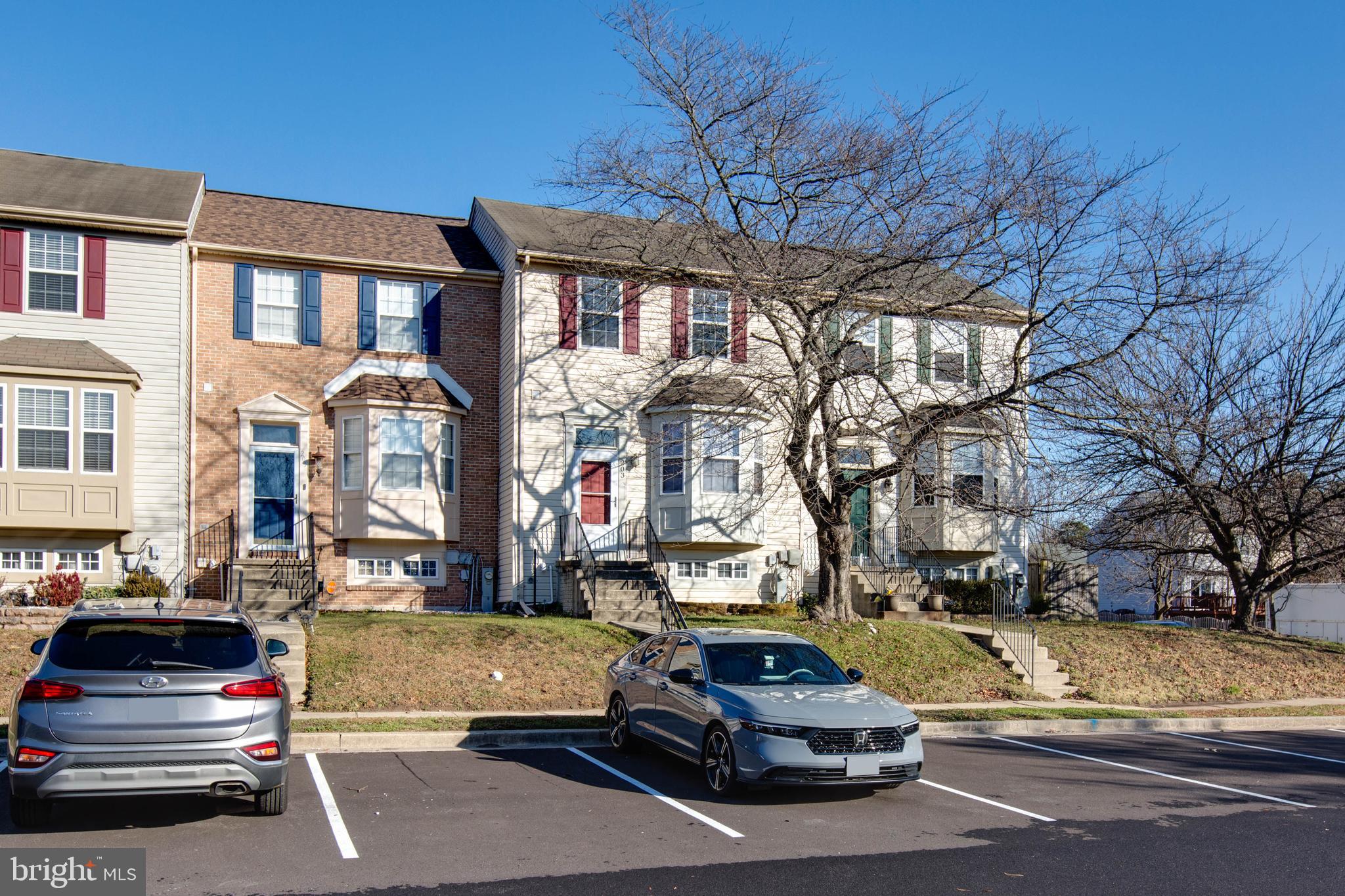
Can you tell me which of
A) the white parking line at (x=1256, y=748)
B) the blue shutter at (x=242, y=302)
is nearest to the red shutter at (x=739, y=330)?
the white parking line at (x=1256, y=748)

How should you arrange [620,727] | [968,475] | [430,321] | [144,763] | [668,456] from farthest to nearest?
[430,321]
[668,456]
[968,475]
[620,727]
[144,763]

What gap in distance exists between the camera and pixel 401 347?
2323cm

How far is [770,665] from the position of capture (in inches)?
432

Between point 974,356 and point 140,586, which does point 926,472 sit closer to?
point 974,356

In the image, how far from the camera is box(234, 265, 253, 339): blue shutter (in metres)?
22.0

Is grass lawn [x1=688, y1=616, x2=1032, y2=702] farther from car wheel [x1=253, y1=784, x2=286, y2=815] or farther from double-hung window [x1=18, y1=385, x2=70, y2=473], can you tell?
double-hung window [x1=18, y1=385, x2=70, y2=473]

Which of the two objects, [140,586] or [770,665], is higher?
[140,586]

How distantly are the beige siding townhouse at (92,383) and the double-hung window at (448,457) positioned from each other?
479 cm

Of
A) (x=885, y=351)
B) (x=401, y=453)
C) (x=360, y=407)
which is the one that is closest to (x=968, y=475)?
(x=885, y=351)

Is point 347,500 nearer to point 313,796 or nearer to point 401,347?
point 401,347

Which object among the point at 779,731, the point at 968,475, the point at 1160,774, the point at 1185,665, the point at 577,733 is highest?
the point at 968,475

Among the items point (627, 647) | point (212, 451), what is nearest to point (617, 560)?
point (627, 647)

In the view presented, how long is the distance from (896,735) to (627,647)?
814cm

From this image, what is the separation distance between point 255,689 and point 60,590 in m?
12.0
